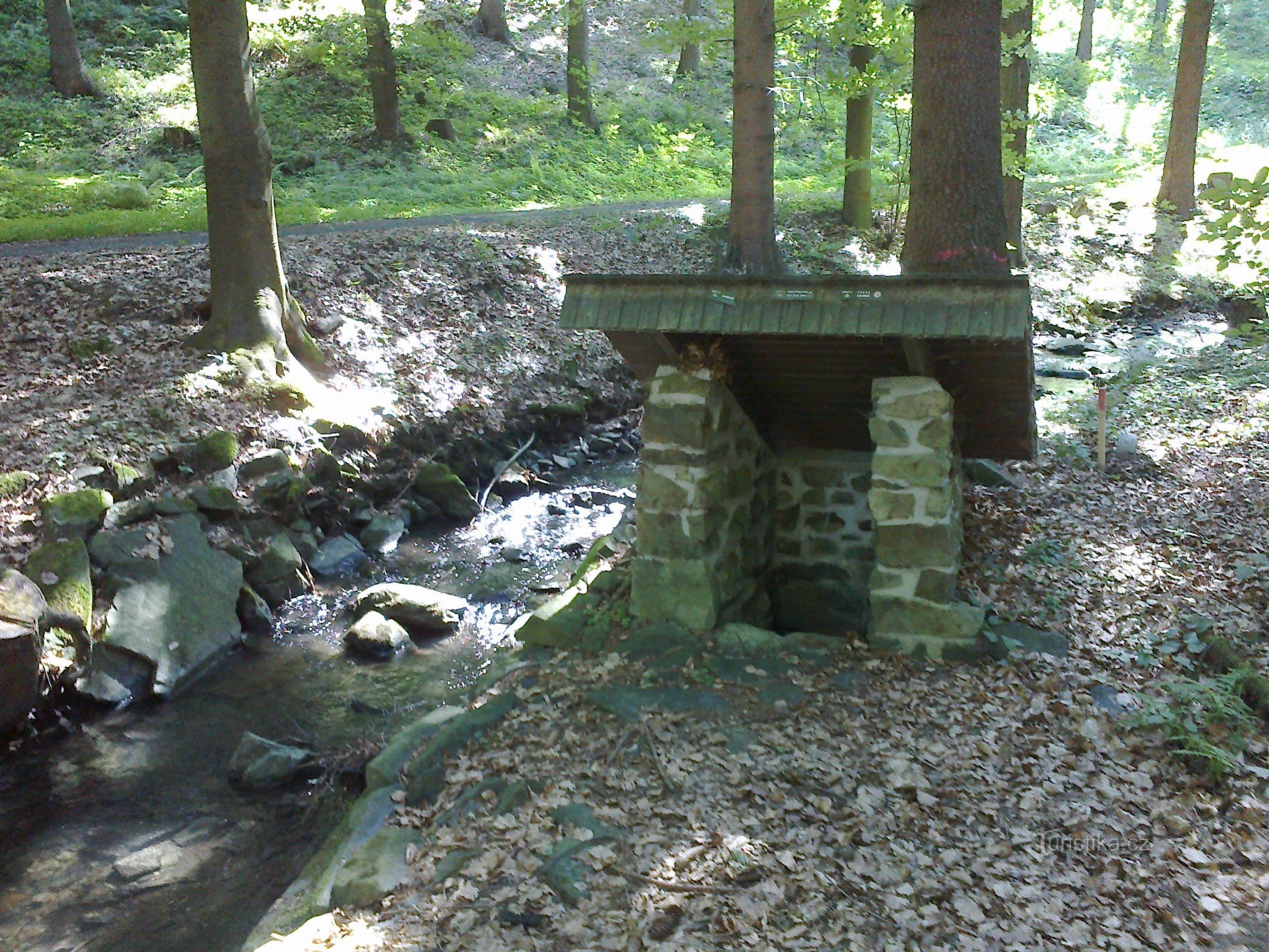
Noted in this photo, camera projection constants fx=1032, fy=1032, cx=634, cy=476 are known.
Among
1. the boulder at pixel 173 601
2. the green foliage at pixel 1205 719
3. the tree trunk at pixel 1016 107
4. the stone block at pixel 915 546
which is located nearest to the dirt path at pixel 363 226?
the tree trunk at pixel 1016 107

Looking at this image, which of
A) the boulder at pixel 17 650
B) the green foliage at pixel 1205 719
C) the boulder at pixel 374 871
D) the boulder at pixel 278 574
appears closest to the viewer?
the boulder at pixel 374 871

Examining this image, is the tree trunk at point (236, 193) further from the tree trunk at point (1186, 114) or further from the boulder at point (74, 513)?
the tree trunk at point (1186, 114)

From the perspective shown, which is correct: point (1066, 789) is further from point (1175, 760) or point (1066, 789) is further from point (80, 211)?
point (80, 211)

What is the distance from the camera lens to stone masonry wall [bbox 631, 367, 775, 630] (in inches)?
258

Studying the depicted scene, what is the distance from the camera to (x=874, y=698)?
19.3 feet

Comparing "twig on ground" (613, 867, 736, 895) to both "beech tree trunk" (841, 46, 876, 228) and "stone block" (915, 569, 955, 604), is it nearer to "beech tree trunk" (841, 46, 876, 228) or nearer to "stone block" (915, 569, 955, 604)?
"stone block" (915, 569, 955, 604)

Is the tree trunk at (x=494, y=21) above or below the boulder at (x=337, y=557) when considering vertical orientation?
above

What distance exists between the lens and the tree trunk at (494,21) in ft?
99.6

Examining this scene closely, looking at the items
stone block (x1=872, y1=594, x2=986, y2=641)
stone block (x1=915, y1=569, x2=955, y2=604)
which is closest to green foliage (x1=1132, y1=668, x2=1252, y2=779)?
stone block (x1=872, y1=594, x2=986, y2=641)

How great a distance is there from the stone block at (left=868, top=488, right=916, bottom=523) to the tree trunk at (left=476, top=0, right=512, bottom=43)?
28.1 metres

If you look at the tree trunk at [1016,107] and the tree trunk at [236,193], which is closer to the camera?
the tree trunk at [236,193]

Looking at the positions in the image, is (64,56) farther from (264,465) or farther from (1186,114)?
(1186,114)

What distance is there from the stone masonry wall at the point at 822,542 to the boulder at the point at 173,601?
4.60m

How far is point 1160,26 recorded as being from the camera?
3731 centimetres
